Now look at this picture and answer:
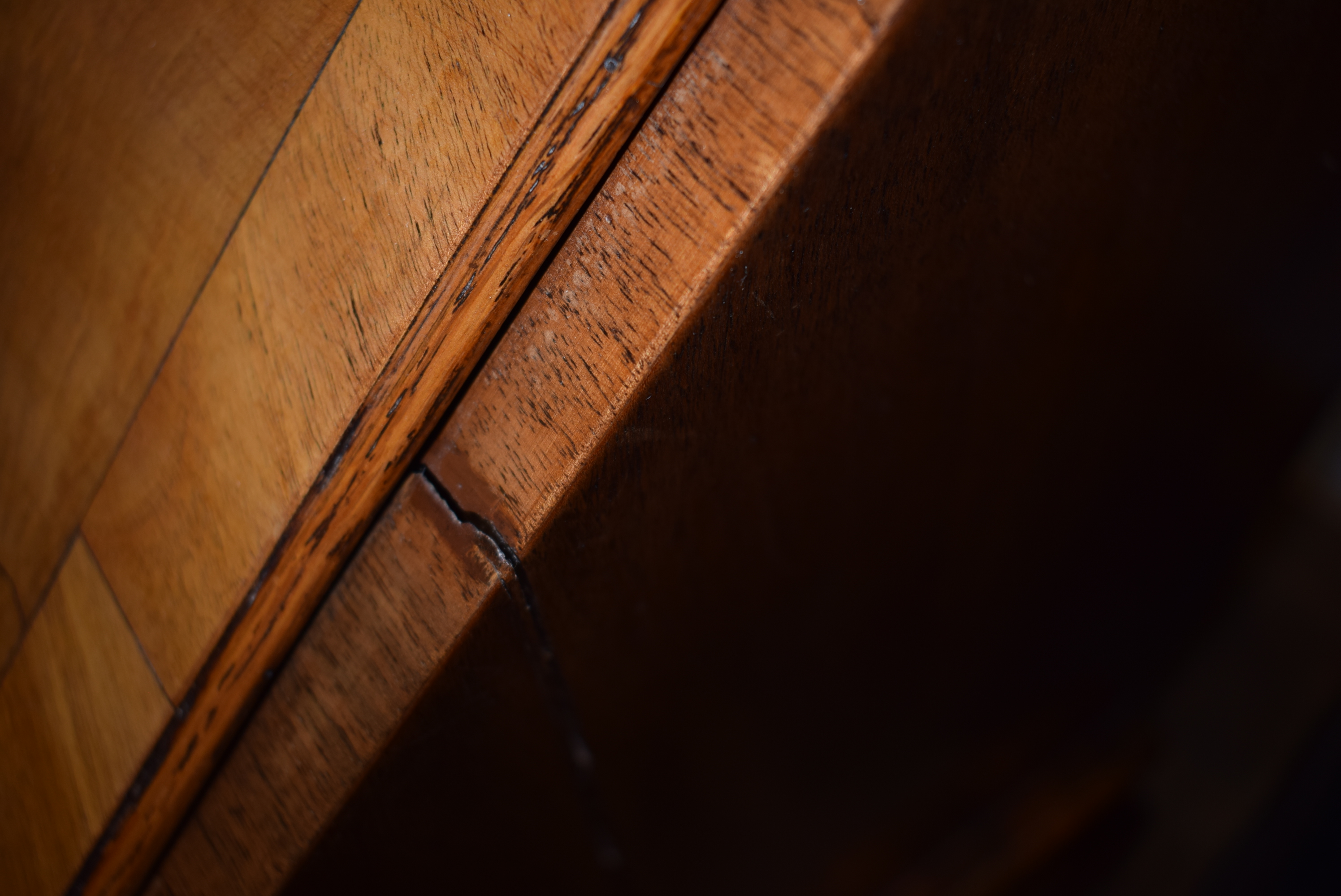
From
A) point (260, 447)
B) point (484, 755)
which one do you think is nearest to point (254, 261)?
point (260, 447)

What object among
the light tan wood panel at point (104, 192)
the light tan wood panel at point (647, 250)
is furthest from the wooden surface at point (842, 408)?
the light tan wood panel at point (104, 192)

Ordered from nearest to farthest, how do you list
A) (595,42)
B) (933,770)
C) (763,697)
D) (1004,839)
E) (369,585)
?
1. (595,42)
2. (369,585)
3. (763,697)
4. (933,770)
5. (1004,839)

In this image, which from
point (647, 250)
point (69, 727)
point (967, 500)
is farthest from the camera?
point (967, 500)

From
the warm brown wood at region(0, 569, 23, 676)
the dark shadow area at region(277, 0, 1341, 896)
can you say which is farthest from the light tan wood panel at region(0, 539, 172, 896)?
the dark shadow area at region(277, 0, 1341, 896)

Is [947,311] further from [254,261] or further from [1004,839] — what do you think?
[1004,839]

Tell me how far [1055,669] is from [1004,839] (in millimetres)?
261

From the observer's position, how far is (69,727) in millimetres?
450

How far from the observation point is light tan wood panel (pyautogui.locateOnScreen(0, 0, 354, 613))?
0.40 metres

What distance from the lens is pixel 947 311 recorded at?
1.56 feet

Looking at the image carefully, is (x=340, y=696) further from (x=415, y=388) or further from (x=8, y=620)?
(x=8, y=620)

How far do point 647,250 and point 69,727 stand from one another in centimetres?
43

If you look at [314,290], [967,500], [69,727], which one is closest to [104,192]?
[314,290]

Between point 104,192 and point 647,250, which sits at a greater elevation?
point 647,250

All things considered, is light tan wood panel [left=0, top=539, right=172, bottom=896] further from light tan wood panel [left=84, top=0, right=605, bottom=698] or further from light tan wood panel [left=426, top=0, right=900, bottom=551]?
light tan wood panel [left=426, top=0, right=900, bottom=551]
